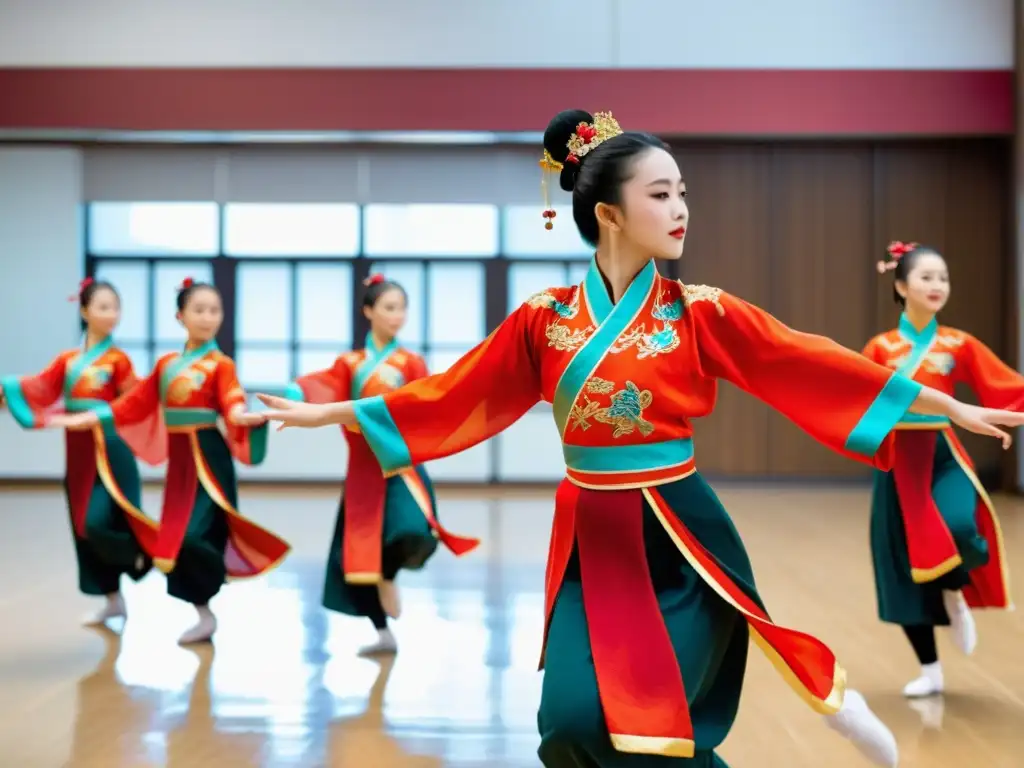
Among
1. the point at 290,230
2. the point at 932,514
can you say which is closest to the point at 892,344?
the point at 932,514

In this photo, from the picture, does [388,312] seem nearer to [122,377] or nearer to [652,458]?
[122,377]

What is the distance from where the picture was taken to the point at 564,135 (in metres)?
2.09

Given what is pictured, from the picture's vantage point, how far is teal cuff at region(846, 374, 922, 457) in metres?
1.96

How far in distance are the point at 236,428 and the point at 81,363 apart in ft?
2.58

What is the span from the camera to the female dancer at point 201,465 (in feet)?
13.4

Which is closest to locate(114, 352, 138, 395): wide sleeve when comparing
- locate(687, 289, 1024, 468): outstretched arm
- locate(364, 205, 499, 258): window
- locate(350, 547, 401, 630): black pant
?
locate(350, 547, 401, 630): black pant

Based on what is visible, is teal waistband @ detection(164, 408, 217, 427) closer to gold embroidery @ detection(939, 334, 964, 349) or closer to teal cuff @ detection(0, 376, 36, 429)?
teal cuff @ detection(0, 376, 36, 429)

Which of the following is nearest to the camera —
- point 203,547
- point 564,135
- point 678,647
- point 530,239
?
point 678,647

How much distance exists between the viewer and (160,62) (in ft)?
27.8

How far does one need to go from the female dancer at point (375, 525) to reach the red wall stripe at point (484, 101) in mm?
4564

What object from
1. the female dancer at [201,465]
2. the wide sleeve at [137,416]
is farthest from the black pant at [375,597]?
the wide sleeve at [137,416]

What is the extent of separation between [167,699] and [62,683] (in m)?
0.42

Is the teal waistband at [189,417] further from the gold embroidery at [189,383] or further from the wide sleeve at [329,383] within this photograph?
the wide sleeve at [329,383]

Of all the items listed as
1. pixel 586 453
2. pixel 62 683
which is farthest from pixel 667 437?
pixel 62 683
